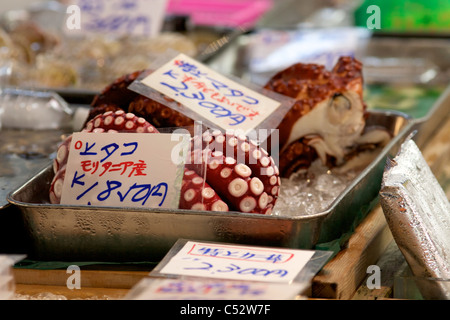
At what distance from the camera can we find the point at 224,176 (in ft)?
3.69

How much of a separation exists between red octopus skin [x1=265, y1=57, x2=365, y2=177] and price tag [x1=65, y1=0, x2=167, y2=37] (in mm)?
1085

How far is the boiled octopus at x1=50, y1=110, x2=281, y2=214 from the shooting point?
1.11 metres

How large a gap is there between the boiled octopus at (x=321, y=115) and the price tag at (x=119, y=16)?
1083 mm

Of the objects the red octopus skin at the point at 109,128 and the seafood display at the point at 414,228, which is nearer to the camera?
the seafood display at the point at 414,228

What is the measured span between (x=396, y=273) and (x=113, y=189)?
462 millimetres

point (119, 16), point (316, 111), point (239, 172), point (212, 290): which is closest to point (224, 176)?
point (239, 172)

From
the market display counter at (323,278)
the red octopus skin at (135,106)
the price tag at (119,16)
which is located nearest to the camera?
the market display counter at (323,278)

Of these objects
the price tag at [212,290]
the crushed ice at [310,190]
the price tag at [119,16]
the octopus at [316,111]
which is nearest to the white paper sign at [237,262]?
the price tag at [212,290]

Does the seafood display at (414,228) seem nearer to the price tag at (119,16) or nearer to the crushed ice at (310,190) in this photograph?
the crushed ice at (310,190)

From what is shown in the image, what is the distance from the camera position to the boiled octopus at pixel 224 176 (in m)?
1.11

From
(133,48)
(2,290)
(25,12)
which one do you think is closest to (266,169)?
(2,290)

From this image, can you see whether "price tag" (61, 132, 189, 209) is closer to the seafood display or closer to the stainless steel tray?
the stainless steel tray

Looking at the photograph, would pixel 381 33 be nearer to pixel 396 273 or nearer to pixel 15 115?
pixel 15 115

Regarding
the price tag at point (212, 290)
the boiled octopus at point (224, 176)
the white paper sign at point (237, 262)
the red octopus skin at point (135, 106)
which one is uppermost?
the red octopus skin at point (135, 106)
